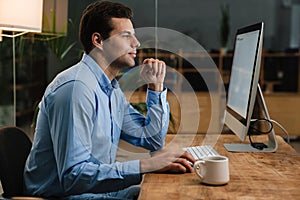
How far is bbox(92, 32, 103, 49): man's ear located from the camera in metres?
1.64

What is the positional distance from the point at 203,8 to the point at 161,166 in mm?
4530

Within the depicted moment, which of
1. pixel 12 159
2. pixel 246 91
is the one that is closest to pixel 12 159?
pixel 12 159

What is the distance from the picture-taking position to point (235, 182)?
136 centimetres

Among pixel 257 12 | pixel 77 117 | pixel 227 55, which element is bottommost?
pixel 77 117

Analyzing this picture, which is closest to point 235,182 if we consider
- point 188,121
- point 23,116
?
point 23,116

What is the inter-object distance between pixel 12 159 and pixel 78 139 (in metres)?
0.31

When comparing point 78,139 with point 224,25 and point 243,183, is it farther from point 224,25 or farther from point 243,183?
point 224,25

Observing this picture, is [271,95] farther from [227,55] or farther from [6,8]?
[6,8]

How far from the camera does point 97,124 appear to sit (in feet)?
4.86

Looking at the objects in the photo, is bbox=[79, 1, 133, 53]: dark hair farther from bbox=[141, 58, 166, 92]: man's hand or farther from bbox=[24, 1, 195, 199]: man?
bbox=[141, 58, 166, 92]: man's hand

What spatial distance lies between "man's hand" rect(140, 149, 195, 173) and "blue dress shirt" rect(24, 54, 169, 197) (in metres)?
0.03

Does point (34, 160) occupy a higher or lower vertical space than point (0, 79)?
lower

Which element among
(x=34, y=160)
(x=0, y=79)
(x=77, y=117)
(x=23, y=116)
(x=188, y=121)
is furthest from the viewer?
(x=188, y=121)

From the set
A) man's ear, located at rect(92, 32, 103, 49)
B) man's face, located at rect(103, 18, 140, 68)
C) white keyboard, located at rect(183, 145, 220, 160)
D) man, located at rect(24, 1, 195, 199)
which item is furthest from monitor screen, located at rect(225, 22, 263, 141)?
man's ear, located at rect(92, 32, 103, 49)
